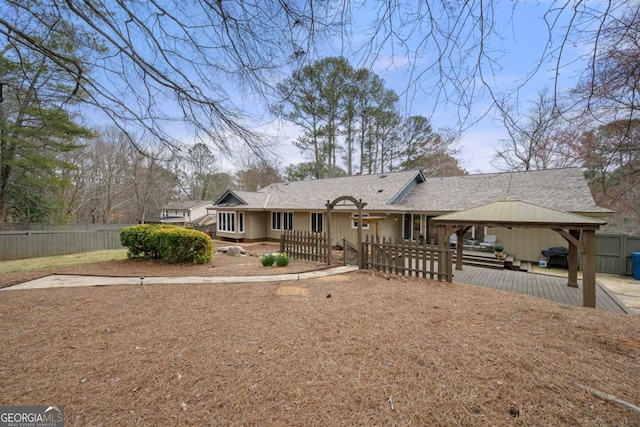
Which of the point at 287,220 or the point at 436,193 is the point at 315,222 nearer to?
the point at 287,220

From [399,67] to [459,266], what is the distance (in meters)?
9.05

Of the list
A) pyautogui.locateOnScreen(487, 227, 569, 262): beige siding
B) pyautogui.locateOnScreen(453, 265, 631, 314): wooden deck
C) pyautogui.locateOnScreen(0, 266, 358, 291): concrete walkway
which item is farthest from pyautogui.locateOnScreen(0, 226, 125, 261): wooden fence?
pyautogui.locateOnScreen(487, 227, 569, 262): beige siding

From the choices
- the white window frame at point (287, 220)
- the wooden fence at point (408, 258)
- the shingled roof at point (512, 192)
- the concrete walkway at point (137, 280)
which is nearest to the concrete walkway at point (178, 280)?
the concrete walkway at point (137, 280)

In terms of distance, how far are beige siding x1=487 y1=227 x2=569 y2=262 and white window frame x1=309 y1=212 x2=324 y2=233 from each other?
8.95 metres

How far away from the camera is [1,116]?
1079cm

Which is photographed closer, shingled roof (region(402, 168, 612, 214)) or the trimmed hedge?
the trimmed hedge

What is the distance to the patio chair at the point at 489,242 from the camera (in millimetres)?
12327

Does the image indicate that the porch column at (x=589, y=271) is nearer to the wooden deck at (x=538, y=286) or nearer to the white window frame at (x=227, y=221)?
the wooden deck at (x=538, y=286)

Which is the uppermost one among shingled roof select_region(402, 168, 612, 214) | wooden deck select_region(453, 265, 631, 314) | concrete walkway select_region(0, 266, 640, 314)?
shingled roof select_region(402, 168, 612, 214)

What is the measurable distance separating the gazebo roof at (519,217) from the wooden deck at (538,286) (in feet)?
5.68

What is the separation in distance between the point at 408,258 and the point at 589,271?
3.75 meters

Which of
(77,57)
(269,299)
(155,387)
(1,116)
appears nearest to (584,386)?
(155,387)

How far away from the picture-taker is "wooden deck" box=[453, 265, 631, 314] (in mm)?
6426

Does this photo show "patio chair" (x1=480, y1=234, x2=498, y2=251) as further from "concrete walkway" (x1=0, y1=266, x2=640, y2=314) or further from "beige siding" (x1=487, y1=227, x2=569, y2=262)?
"concrete walkway" (x1=0, y1=266, x2=640, y2=314)
